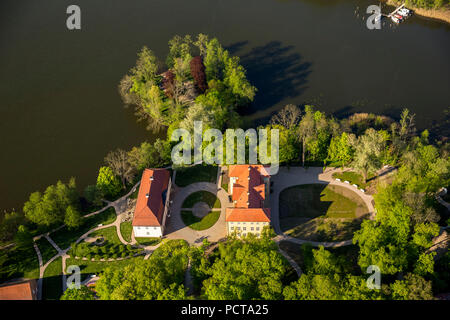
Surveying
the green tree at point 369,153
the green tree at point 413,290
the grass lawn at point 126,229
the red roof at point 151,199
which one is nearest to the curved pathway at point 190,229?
the red roof at point 151,199

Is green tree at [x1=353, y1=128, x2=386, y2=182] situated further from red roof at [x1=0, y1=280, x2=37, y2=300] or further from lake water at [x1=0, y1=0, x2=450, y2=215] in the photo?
red roof at [x1=0, y1=280, x2=37, y2=300]

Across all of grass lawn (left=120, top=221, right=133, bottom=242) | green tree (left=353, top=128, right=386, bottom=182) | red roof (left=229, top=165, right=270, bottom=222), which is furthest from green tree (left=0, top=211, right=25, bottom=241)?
green tree (left=353, top=128, right=386, bottom=182)

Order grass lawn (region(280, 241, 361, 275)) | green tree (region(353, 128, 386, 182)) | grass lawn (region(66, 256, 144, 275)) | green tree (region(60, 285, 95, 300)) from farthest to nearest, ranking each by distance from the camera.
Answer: green tree (region(353, 128, 386, 182)), grass lawn (region(66, 256, 144, 275)), grass lawn (region(280, 241, 361, 275)), green tree (region(60, 285, 95, 300))

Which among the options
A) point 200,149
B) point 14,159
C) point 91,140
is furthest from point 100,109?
point 200,149

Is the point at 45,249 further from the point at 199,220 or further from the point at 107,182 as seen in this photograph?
the point at 199,220

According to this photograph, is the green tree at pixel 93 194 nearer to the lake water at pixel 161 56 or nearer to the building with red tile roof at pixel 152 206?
the lake water at pixel 161 56

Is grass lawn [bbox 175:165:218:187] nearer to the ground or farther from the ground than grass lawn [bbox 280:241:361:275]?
farther from the ground

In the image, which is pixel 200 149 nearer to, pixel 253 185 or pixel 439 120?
pixel 253 185

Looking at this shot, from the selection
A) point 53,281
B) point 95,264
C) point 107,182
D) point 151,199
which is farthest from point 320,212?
point 53,281
